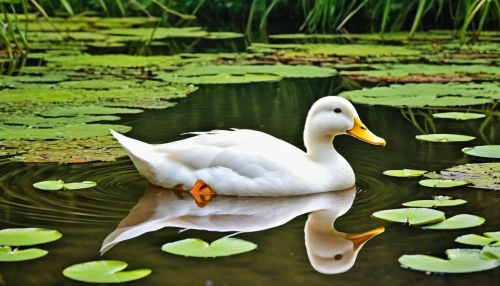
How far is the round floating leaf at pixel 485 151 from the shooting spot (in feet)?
18.7

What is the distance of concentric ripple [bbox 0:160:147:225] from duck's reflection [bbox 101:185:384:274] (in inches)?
4.2

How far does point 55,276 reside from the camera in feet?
11.8

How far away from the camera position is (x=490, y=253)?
3.79m

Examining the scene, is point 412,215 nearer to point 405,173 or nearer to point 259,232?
point 259,232

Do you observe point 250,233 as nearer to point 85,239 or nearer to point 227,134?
point 85,239

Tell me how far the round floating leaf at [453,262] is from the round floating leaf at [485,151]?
191 centimetres

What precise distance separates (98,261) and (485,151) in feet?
9.32

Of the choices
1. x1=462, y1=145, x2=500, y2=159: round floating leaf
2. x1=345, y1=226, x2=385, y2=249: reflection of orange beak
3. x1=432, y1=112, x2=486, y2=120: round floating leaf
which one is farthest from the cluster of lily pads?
x1=432, y1=112, x2=486, y2=120: round floating leaf

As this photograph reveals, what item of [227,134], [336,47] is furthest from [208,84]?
[227,134]

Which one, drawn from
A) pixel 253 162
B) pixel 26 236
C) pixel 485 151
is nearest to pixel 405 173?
pixel 485 151

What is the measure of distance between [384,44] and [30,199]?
7306 millimetres

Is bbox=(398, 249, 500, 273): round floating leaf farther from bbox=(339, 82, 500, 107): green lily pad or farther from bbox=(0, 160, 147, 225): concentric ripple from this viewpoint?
bbox=(339, 82, 500, 107): green lily pad

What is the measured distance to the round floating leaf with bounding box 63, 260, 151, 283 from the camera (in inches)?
140

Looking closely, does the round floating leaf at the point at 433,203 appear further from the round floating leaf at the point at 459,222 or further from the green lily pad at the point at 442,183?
the green lily pad at the point at 442,183
